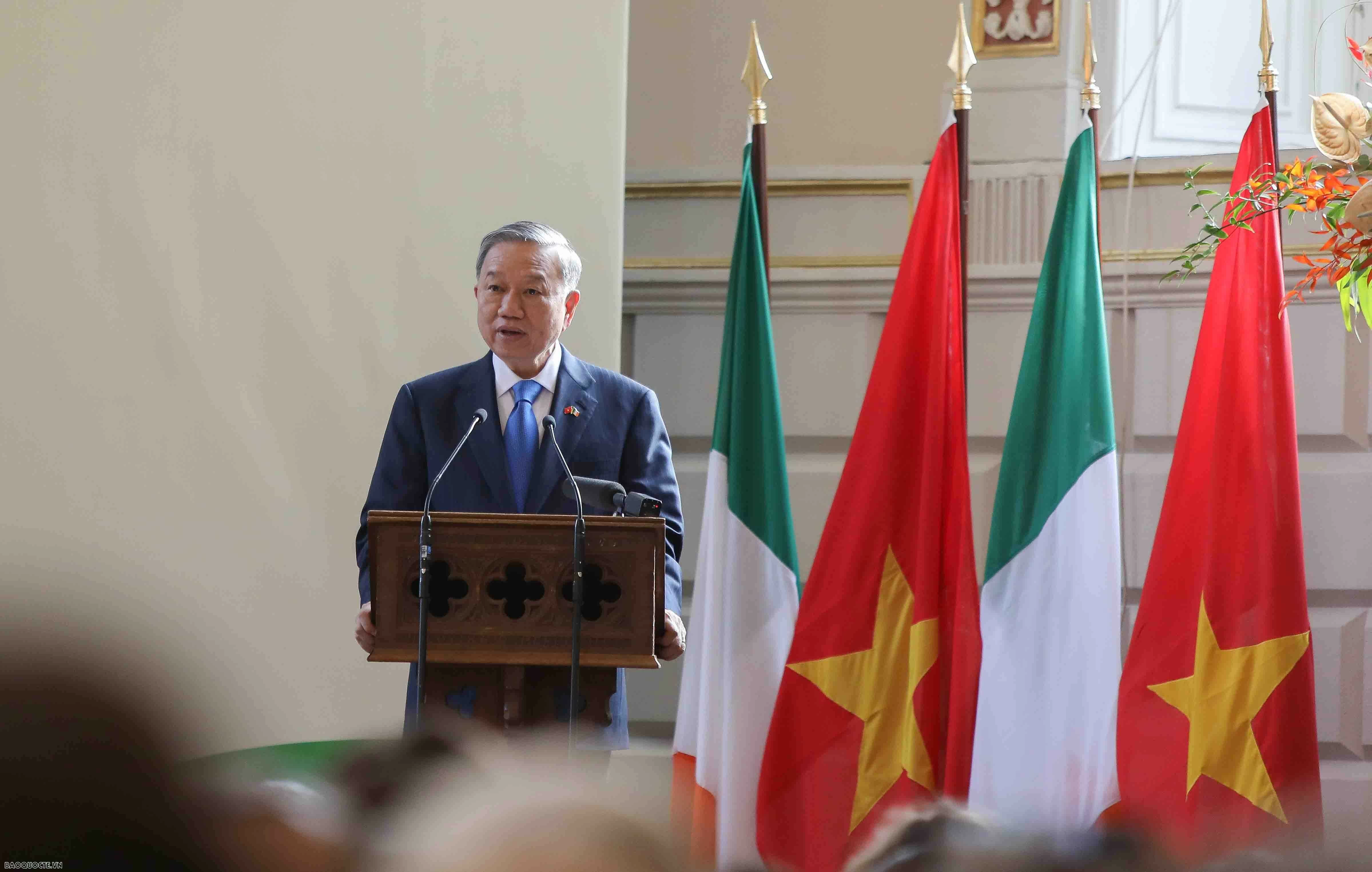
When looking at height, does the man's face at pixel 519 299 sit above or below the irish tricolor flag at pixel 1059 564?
above

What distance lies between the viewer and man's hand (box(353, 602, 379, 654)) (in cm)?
203

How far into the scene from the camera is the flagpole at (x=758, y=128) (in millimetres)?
3342

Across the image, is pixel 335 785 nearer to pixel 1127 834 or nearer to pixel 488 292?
pixel 1127 834

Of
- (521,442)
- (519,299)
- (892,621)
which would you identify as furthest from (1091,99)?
(521,442)

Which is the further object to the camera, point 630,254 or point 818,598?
point 630,254

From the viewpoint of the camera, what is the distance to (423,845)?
37cm

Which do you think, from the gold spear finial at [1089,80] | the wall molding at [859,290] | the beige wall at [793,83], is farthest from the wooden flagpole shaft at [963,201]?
the beige wall at [793,83]

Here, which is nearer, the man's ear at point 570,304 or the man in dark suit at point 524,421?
the man in dark suit at point 524,421

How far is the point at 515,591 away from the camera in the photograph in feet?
6.57

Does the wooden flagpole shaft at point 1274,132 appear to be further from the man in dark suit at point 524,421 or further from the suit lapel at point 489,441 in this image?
the suit lapel at point 489,441

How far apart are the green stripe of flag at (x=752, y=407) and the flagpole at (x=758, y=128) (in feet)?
0.10

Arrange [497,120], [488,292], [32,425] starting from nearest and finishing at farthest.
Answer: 1. [488,292]
2. [32,425]
3. [497,120]

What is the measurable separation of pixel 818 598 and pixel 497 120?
4.92ft

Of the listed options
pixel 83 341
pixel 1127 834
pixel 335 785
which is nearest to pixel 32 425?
pixel 83 341
